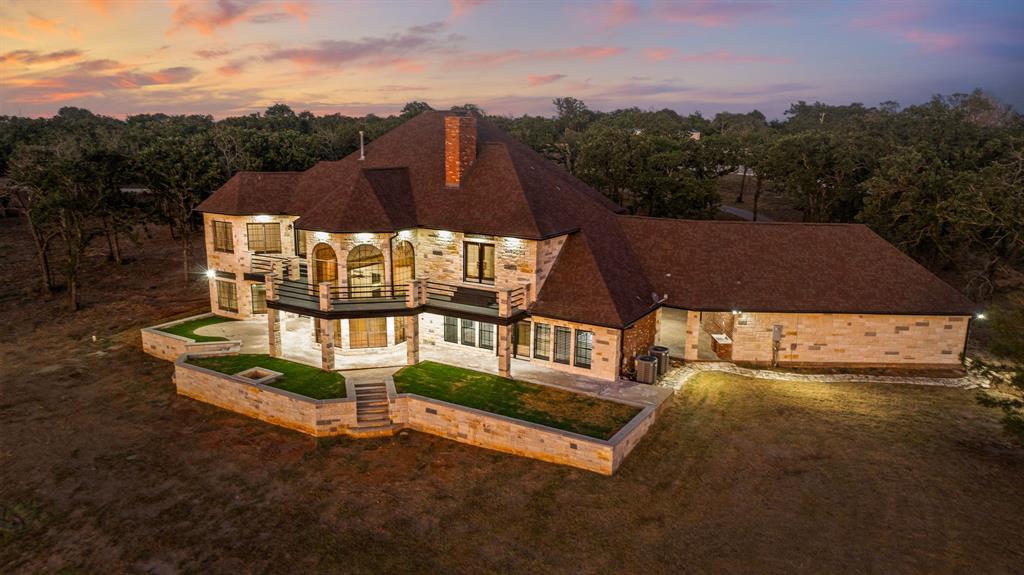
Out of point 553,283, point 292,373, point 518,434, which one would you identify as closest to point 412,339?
point 292,373

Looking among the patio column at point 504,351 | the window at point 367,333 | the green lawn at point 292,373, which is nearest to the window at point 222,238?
the green lawn at point 292,373

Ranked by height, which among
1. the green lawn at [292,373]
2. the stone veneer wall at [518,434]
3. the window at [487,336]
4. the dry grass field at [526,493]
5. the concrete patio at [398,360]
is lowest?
the dry grass field at [526,493]

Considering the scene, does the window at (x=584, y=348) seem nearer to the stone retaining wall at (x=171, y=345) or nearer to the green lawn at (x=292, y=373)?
the green lawn at (x=292, y=373)

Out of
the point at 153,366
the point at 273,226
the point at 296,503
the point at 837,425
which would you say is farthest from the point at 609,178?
the point at 296,503

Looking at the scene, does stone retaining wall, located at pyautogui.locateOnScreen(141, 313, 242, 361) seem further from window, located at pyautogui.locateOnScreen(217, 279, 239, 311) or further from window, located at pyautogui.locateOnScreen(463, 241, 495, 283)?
window, located at pyautogui.locateOnScreen(463, 241, 495, 283)

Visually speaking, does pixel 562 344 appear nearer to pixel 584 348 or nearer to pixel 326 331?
pixel 584 348

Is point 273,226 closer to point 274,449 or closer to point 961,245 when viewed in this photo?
point 274,449

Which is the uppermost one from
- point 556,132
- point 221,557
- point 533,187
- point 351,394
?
point 556,132
